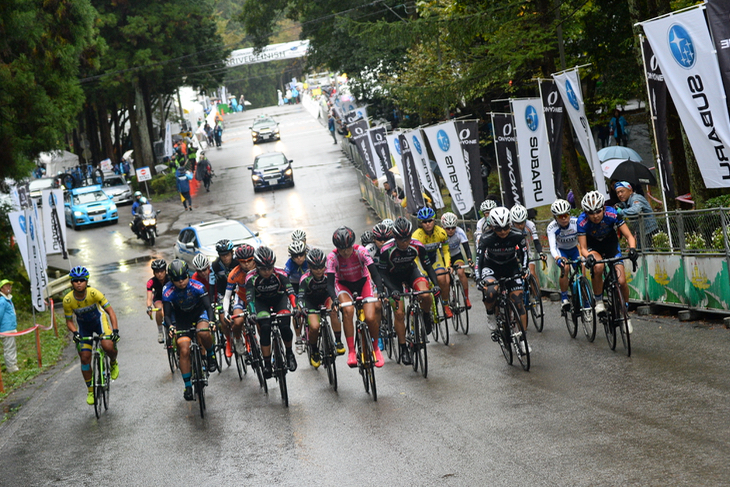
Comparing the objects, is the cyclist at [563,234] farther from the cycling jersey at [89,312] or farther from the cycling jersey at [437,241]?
the cycling jersey at [89,312]

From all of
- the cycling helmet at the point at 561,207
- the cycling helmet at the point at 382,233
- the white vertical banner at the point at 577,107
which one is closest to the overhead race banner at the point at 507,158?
the white vertical banner at the point at 577,107

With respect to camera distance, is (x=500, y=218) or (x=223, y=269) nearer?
(x=500, y=218)

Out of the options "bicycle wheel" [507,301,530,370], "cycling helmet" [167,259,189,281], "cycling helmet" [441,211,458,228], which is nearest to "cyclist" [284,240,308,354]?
"cycling helmet" [167,259,189,281]

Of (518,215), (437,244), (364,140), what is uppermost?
(364,140)

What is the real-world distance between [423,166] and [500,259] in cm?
1173

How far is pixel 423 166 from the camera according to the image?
22.7m

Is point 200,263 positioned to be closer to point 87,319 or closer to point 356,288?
point 87,319

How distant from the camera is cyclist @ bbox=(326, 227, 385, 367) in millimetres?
10758

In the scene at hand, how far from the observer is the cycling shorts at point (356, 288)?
11319 millimetres

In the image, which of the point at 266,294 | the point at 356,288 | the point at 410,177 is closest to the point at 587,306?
the point at 356,288

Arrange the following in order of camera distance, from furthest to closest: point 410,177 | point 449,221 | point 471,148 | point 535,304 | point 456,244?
point 410,177 < point 471,148 < point 456,244 < point 449,221 < point 535,304

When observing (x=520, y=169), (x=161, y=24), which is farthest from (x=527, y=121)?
(x=161, y=24)

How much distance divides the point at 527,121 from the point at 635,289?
15.2 feet

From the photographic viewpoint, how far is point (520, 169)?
1727 centimetres
